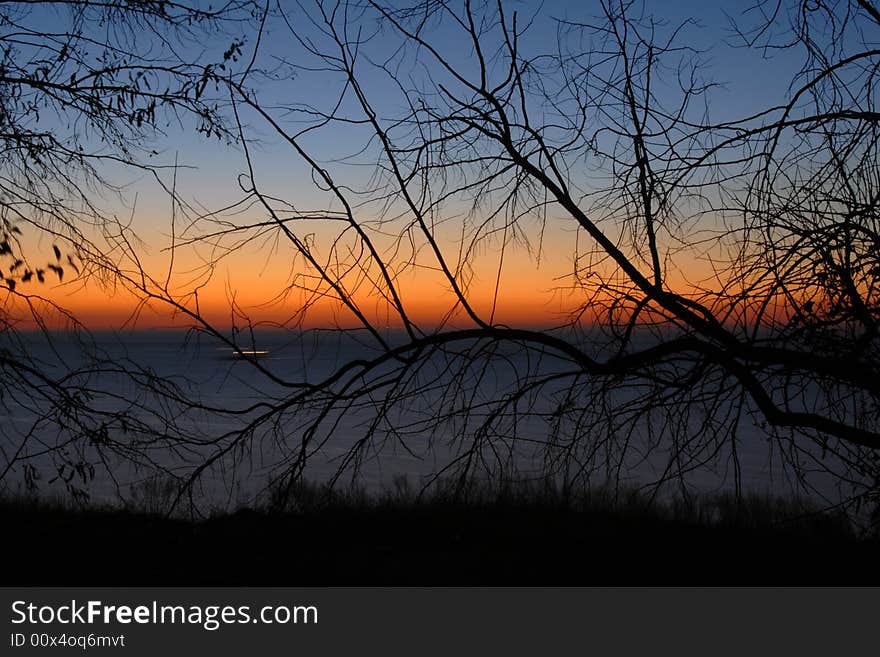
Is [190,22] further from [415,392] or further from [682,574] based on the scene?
[682,574]

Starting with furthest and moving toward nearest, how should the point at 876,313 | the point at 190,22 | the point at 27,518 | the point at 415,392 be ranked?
the point at 27,518, the point at 190,22, the point at 415,392, the point at 876,313

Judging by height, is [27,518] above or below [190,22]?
below

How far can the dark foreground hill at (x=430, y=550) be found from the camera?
4199mm

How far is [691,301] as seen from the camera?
3379 millimetres

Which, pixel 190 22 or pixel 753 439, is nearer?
pixel 190 22

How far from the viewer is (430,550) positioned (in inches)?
188

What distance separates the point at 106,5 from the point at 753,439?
1014 inches

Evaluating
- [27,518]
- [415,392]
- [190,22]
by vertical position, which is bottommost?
[27,518]

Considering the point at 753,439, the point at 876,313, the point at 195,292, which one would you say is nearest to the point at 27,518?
the point at 195,292

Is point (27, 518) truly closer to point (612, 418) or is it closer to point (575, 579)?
point (575, 579)

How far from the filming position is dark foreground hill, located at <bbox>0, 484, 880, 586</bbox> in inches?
165

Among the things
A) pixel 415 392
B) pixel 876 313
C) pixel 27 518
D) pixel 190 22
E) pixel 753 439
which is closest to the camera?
pixel 876 313

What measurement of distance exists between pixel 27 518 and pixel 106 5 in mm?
3903

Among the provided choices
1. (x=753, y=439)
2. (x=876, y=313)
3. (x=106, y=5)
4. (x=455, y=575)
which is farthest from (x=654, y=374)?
(x=753, y=439)
